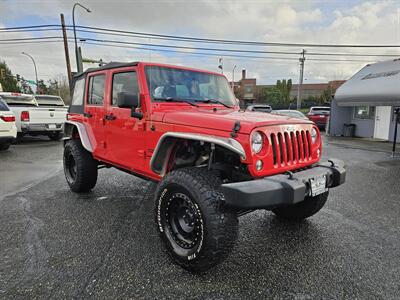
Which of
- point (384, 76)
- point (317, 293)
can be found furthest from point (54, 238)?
point (384, 76)

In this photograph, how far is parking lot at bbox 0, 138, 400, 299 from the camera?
7.73ft

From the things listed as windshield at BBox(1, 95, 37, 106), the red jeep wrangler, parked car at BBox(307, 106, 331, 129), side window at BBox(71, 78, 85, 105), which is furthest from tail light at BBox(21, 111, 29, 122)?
parked car at BBox(307, 106, 331, 129)

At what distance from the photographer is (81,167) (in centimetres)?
457

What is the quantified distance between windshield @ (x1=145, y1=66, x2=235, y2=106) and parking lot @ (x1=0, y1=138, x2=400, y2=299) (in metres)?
1.64

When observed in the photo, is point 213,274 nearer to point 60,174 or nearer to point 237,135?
point 237,135

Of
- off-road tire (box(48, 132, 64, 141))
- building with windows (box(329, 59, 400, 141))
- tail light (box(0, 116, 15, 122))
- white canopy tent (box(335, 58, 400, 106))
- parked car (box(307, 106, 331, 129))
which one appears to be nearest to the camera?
tail light (box(0, 116, 15, 122))

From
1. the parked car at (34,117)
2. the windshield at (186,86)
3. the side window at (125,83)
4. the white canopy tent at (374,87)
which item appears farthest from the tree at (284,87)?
the side window at (125,83)

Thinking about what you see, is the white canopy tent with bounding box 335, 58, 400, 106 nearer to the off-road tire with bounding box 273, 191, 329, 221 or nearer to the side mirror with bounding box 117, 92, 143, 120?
the off-road tire with bounding box 273, 191, 329, 221

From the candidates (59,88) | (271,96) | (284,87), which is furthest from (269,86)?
(59,88)

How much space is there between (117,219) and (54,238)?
0.79m

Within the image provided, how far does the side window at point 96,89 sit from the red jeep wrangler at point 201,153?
2 centimetres

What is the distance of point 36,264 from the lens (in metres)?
2.69

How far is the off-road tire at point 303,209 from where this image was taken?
3.42 metres

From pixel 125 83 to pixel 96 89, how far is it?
857mm
